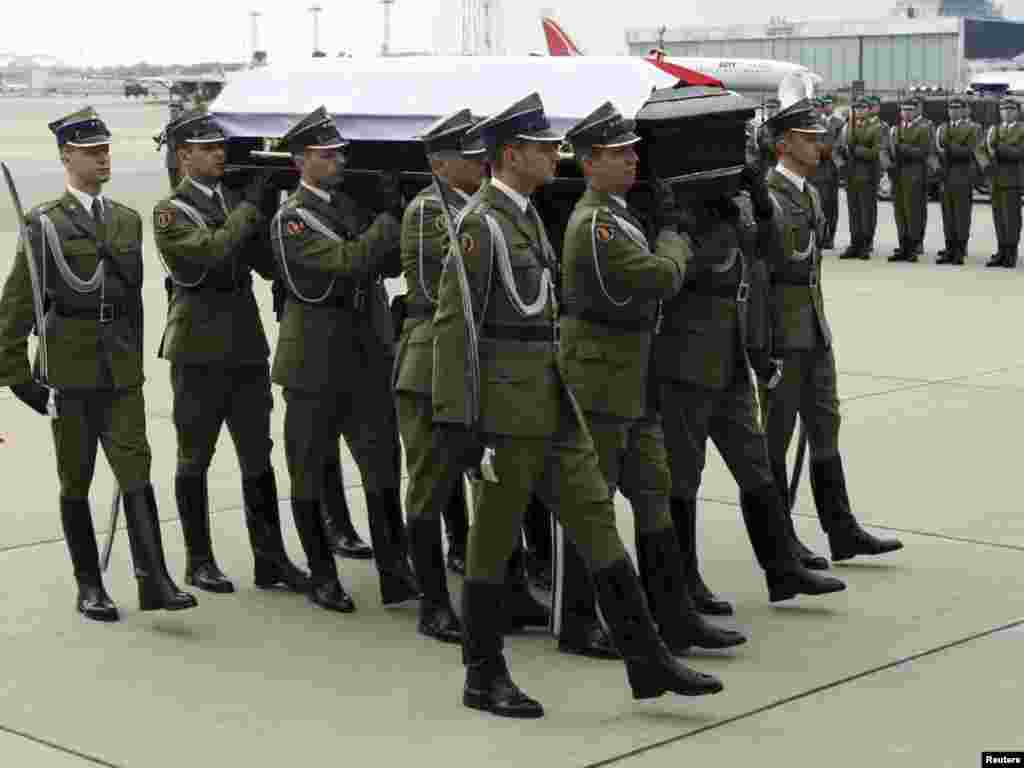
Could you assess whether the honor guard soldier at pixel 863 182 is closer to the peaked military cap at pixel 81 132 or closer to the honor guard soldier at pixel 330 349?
the honor guard soldier at pixel 330 349

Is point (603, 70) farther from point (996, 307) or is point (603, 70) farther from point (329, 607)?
point (996, 307)

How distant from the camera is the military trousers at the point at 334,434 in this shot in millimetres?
6281

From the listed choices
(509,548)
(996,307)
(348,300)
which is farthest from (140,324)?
(996,307)

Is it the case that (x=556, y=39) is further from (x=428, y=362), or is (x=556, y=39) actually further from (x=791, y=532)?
(x=428, y=362)

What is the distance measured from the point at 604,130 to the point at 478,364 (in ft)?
2.52

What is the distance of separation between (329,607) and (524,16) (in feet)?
211

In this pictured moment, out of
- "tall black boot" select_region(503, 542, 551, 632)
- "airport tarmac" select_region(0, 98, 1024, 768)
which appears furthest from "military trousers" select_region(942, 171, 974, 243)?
"tall black boot" select_region(503, 542, 551, 632)

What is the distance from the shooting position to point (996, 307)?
14.5 metres

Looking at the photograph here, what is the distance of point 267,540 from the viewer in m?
6.57

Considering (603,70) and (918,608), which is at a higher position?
(603,70)

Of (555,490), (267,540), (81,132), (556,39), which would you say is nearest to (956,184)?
(556,39)

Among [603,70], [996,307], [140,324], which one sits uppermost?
[603,70]

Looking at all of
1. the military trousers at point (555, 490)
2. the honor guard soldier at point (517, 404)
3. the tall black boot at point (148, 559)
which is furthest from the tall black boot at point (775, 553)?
the tall black boot at point (148, 559)

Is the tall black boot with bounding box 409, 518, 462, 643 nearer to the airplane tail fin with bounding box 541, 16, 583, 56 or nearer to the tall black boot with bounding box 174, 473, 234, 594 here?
the tall black boot with bounding box 174, 473, 234, 594
